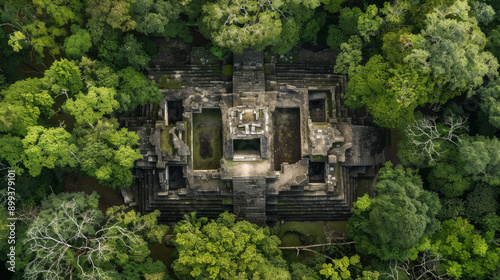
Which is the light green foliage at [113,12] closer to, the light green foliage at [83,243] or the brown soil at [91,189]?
the light green foliage at [83,243]

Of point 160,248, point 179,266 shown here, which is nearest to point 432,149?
Result: point 179,266

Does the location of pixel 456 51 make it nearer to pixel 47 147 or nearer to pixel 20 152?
pixel 47 147

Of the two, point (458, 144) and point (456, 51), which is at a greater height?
point (456, 51)

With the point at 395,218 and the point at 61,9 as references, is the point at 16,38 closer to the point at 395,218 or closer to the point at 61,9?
the point at 61,9

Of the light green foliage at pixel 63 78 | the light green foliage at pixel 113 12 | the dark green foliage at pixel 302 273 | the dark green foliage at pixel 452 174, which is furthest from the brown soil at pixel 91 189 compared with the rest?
the dark green foliage at pixel 452 174

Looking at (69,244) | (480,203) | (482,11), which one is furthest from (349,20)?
(69,244)

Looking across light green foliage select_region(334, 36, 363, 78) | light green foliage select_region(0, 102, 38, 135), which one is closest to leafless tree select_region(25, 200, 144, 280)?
light green foliage select_region(0, 102, 38, 135)
